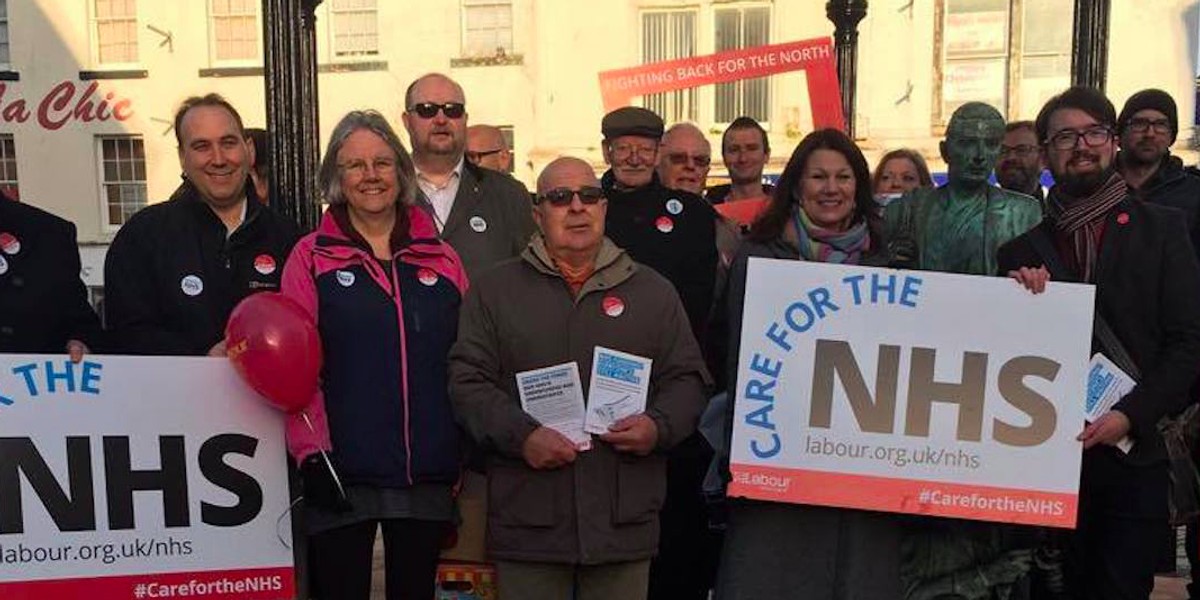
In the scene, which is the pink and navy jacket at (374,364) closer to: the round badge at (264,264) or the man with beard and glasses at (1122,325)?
the round badge at (264,264)

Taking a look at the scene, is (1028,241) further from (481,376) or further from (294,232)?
(294,232)

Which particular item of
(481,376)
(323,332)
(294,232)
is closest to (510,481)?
(481,376)

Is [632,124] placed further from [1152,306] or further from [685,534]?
[1152,306]

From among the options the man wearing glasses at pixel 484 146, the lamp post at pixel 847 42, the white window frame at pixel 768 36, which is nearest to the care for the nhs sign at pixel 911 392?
the man wearing glasses at pixel 484 146

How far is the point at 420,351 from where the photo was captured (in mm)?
2938

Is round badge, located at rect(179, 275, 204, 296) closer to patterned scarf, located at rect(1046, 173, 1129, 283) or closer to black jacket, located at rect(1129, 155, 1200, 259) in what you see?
patterned scarf, located at rect(1046, 173, 1129, 283)

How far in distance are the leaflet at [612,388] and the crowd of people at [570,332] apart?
0.03 metres

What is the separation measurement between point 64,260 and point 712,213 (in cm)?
234

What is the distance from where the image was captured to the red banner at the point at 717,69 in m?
7.66

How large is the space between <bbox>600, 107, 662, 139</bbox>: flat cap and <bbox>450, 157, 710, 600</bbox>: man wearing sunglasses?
41.4 inches

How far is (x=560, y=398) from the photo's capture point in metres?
2.90

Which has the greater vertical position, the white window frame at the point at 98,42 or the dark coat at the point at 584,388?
the white window frame at the point at 98,42

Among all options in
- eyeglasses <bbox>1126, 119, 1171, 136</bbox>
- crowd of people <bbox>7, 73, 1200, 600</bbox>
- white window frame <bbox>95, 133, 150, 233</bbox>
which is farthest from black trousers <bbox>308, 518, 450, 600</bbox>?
white window frame <bbox>95, 133, 150, 233</bbox>

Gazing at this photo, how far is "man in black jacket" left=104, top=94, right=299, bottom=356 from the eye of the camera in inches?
120
